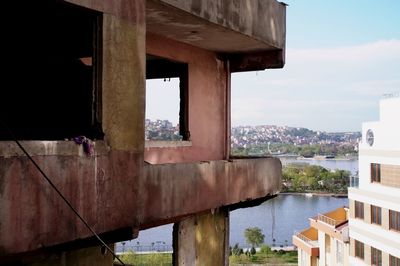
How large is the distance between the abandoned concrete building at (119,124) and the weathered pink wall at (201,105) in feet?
0.08

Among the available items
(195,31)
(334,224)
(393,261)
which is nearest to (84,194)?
(195,31)

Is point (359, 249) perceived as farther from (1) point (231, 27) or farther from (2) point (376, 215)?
(1) point (231, 27)

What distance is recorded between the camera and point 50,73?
631 centimetres

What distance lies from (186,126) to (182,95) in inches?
18.9

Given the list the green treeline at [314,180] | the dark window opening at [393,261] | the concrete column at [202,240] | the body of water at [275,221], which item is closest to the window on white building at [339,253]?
the dark window opening at [393,261]

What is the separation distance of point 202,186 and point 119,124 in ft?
6.61

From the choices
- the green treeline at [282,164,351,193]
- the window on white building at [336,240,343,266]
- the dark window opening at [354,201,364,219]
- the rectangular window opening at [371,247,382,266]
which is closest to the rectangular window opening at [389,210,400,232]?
the rectangular window opening at [371,247,382,266]

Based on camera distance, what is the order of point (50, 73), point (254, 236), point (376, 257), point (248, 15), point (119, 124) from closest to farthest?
point (119, 124), point (50, 73), point (248, 15), point (376, 257), point (254, 236)

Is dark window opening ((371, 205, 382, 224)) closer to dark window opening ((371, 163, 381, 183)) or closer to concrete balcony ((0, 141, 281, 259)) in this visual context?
dark window opening ((371, 163, 381, 183))

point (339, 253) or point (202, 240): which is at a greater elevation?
point (202, 240)

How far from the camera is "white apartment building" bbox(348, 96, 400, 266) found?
2345cm

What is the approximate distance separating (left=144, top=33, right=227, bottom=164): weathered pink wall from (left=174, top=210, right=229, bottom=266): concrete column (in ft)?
3.11

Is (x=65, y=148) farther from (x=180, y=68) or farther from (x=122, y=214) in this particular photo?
(x=180, y=68)

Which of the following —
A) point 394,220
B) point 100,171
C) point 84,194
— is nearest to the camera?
point 84,194
